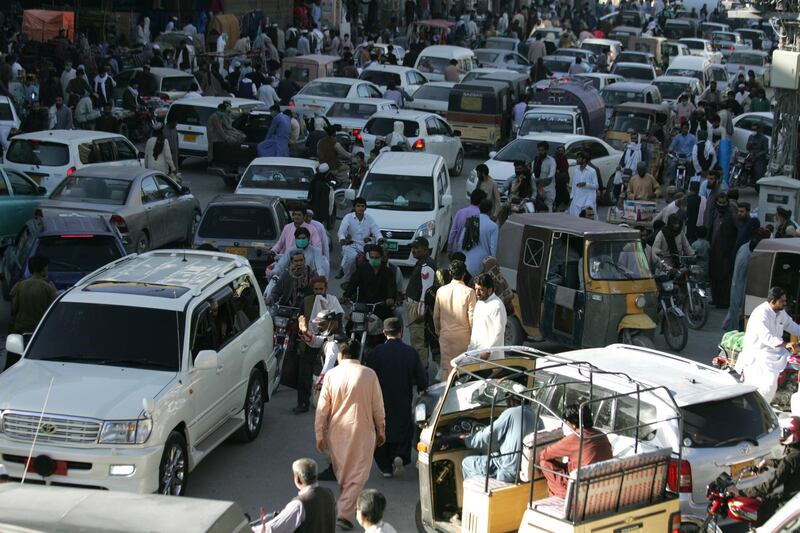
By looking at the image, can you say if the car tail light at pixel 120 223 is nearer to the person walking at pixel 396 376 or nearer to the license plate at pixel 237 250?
the license plate at pixel 237 250

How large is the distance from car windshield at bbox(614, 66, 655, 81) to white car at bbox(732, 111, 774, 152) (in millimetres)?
9880

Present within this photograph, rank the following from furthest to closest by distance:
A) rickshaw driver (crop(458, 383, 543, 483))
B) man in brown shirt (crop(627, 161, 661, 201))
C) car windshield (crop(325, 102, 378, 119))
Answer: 1. car windshield (crop(325, 102, 378, 119))
2. man in brown shirt (crop(627, 161, 661, 201))
3. rickshaw driver (crop(458, 383, 543, 483))

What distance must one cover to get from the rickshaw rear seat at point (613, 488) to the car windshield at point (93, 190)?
11.4m

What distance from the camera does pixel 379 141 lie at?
2416 centimetres

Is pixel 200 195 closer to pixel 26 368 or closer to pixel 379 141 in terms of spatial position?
pixel 379 141

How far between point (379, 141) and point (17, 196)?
8.18m

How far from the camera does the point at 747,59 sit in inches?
1805

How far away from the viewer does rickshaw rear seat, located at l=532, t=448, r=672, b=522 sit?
7758 millimetres

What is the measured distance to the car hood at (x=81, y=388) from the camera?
30.9 ft

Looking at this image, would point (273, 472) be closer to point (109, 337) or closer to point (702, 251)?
point (109, 337)

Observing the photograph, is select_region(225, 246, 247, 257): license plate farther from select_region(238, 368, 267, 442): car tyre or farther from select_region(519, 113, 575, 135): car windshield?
select_region(519, 113, 575, 135): car windshield

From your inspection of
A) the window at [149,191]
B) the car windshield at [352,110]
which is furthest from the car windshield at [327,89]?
the window at [149,191]

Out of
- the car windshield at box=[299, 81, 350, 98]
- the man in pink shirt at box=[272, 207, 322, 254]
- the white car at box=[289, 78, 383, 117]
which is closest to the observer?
the man in pink shirt at box=[272, 207, 322, 254]

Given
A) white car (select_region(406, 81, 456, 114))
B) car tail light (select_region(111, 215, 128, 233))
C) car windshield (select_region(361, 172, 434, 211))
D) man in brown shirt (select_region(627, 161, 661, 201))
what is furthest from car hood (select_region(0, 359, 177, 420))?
white car (select_region(406, 81, 456, 114))
